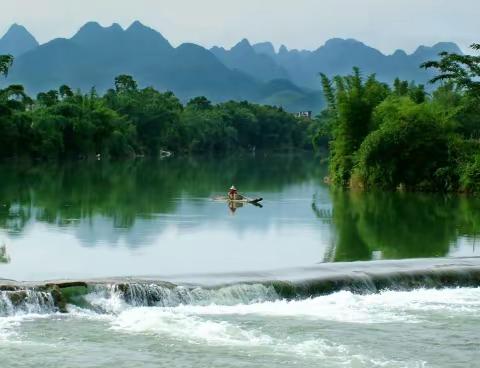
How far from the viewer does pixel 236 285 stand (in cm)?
1516

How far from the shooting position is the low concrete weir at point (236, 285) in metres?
13.8

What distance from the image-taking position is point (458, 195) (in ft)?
119

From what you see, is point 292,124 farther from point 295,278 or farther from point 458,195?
point 295,278

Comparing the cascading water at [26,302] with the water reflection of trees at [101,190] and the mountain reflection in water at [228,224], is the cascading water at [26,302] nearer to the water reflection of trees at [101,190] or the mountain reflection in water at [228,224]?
the mountain reflection in water at [228,224]

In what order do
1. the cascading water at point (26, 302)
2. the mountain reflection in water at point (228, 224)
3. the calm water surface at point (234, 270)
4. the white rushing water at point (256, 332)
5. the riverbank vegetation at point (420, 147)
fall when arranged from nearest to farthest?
1. the white rushing water at point (256, 332)
2. the calm water surface at point (234, 270)
3. the cascading water at point (26, 302)
4. the mountain reflection in water at point (228, 224)
5. the riverbank vegetation at point (420, 147)

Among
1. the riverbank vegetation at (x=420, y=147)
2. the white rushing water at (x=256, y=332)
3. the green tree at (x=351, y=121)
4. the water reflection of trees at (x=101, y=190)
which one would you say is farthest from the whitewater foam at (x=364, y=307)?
the green tree at (x=351, y=121)

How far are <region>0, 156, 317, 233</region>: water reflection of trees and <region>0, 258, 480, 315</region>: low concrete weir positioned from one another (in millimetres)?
9093

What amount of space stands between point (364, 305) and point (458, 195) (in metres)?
22.2

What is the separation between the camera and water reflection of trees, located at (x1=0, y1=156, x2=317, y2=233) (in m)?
27.5

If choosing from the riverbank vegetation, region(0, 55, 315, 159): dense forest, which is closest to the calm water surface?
the riverbank vegetation

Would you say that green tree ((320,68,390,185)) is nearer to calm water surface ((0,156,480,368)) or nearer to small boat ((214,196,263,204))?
calm water surface ((0,156,480,368))

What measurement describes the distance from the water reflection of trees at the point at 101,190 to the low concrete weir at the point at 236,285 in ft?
29.8

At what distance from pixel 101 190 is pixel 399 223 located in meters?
15.7

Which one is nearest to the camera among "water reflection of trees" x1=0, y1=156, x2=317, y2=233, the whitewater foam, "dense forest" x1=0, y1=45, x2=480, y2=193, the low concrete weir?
the low concrete weir
